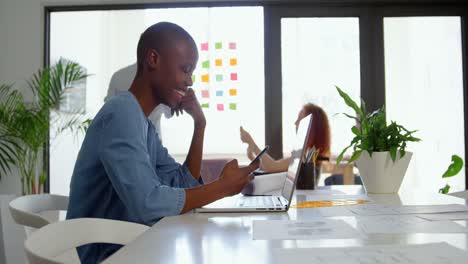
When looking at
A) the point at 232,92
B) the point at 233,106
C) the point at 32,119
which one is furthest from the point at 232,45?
the point at 32,119

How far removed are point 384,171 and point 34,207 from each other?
115cm

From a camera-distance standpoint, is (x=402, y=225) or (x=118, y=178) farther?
(x=118, y=178)

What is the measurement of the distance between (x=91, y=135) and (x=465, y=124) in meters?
3.85

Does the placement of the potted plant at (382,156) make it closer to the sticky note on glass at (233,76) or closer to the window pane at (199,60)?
the window pane at (199,60)

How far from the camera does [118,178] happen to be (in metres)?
1.06

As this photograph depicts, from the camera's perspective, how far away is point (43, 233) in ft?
2.73

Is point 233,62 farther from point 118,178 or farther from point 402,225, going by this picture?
point 402,225

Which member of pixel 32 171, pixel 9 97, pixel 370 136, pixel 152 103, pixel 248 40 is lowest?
pixel 32 171

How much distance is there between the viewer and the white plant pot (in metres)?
1.57

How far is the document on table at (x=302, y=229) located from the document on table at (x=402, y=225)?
43 millimetres

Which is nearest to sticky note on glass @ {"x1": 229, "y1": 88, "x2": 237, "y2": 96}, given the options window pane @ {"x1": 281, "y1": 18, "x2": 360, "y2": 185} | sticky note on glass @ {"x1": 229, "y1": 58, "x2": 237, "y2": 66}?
sticky note on glass @ {"x1": 229, "y1": 58, "x2": 237, "y2": 66}

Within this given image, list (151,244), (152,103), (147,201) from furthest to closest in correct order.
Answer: (152,103) → (147,201) → (151,244)

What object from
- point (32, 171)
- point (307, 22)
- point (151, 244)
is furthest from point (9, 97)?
point (151, 244)

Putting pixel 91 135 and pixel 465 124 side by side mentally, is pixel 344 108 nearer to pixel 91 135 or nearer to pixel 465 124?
pixel 465 124
